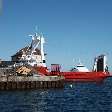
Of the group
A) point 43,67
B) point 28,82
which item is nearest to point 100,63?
A: point 43,67

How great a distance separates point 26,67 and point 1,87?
953cm

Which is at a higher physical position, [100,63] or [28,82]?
[100,63]

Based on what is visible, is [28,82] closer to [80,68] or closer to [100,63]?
[80,68]

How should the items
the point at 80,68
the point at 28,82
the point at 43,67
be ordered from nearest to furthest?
1. the point at 28,82
2. the point at 43,67
3. the point at 80,68

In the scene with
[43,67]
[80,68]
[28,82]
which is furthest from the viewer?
[80,68]

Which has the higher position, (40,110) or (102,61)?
(102,61)

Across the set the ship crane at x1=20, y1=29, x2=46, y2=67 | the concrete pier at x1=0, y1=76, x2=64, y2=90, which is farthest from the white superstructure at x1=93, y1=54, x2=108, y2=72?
the concrete pier at x1=0, y1=76, x2=64, y2=90

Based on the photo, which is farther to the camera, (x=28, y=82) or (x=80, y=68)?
(x=80, y=68)

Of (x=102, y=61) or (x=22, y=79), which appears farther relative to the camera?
(x=102, y=61)

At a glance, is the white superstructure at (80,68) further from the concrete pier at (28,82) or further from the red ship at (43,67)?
the concrete pier at (28,82)

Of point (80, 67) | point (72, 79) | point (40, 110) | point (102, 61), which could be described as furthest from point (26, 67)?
point (102, 61)

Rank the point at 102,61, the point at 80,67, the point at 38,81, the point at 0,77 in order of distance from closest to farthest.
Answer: the point at 0,77 → the point at 38,81 → the point at 80,67 → the point at 102,61

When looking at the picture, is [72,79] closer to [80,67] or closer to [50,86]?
[80,67]

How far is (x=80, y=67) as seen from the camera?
123 meters
